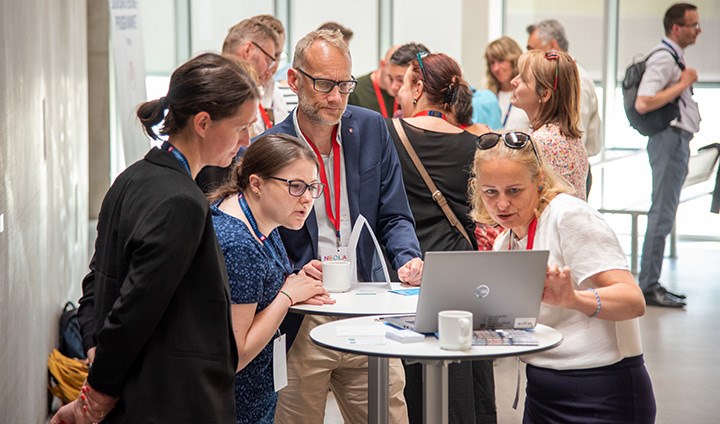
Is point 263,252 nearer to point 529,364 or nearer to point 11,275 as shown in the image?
point 529,364

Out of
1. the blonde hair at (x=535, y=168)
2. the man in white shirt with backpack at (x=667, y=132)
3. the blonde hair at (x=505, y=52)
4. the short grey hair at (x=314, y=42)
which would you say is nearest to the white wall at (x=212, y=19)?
the blonde hair at (x=505, y=52)

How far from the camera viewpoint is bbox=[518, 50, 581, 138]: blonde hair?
3988 mm

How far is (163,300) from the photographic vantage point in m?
2.00

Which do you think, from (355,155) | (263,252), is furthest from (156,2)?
(263,252)

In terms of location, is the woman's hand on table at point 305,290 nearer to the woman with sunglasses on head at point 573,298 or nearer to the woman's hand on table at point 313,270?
the woman's hand on table at point 313,270

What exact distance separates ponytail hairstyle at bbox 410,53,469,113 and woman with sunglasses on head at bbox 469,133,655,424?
4.30 feet

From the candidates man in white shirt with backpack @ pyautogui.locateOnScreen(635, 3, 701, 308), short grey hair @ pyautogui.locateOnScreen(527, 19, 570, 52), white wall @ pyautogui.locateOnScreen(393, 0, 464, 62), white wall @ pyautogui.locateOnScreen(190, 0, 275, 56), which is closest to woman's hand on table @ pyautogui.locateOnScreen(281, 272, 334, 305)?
short grey hair @ pyautogui.locateOnScreen(527, 19, 570, 52)

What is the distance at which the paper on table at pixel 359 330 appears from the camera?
252 cm

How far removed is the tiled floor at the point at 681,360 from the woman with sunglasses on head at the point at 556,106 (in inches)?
52.0

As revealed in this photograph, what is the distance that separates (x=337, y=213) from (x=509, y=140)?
2.74 ft

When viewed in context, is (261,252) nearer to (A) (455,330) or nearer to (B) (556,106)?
(A) (455,330)

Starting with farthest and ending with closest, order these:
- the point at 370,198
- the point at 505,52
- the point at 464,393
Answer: the point at 505,52 → the point at 464,393 → the point at 370,198

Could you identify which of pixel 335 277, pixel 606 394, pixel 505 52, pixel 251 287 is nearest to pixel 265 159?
pixel 251 287

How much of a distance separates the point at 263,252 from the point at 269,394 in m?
0.37
